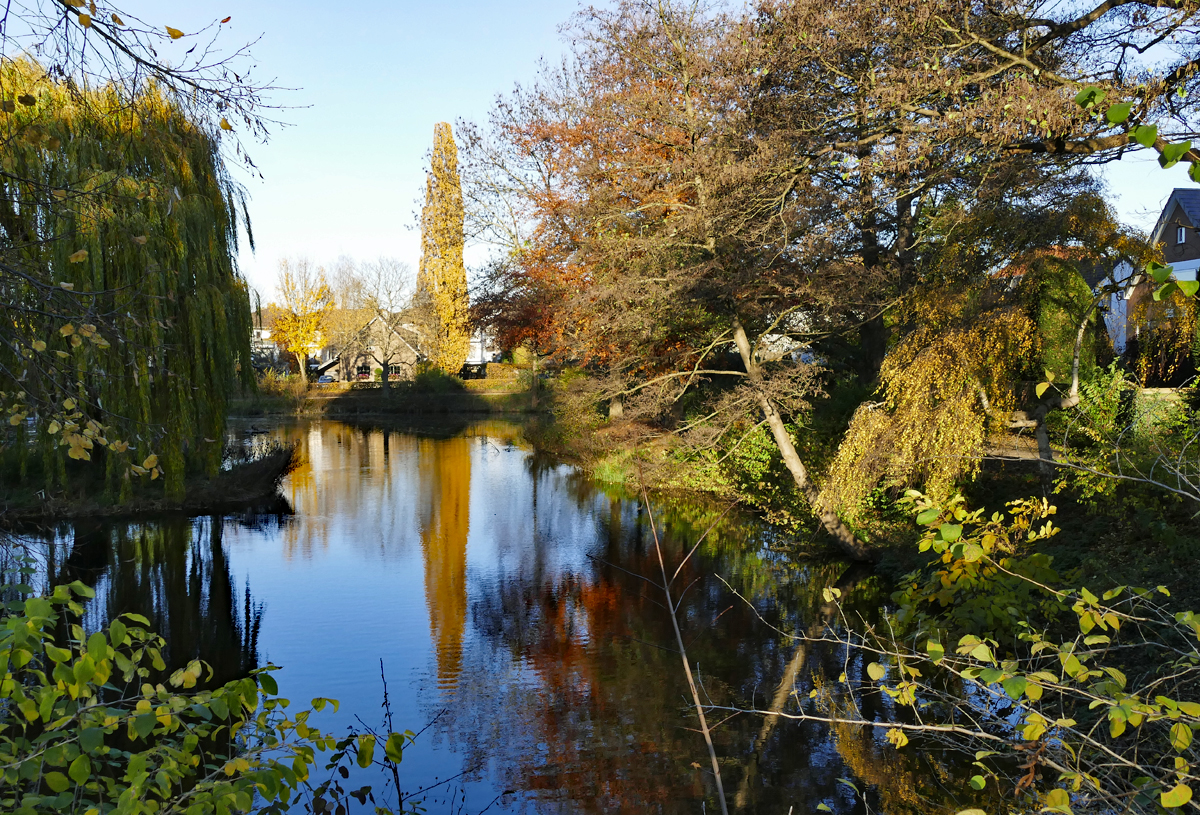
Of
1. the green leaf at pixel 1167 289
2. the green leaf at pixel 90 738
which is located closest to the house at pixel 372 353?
the green leaf at pixel 90 738

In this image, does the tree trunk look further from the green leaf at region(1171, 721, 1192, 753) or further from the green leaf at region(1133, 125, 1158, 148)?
the green leaf at region(1133, 125, 1158, 148)

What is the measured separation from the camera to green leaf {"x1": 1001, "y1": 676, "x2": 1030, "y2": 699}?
2.33 meters

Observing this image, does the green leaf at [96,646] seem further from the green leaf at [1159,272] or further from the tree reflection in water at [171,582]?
the tree reflection in water at [171,582]

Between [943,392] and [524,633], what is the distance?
5710mm

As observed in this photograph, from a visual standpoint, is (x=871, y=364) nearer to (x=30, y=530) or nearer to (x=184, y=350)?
(x=184, y=350)

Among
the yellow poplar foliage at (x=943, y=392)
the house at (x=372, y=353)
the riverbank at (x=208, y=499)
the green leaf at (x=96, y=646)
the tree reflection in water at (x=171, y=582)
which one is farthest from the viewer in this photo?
the house at (x=372, y=353)

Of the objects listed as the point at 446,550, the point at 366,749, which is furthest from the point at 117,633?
the point at 446,550

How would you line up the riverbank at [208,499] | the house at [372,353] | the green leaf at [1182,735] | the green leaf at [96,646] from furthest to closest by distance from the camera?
the house at [372,353] → the riverbank at [208,499] → the green leaf at [1182,735] → the green leaf at [96,646]

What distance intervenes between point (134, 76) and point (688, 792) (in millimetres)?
5768

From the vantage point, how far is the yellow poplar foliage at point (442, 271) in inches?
1698

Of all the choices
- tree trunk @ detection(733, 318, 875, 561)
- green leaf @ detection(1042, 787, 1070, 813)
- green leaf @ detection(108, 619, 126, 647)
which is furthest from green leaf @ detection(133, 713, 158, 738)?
tree trunk @ detection(733, 318, 875, 561)

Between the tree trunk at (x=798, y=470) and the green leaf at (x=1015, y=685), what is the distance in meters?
10.1

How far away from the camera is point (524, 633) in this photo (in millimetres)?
10297

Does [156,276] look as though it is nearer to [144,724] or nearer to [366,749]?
[366,749]
